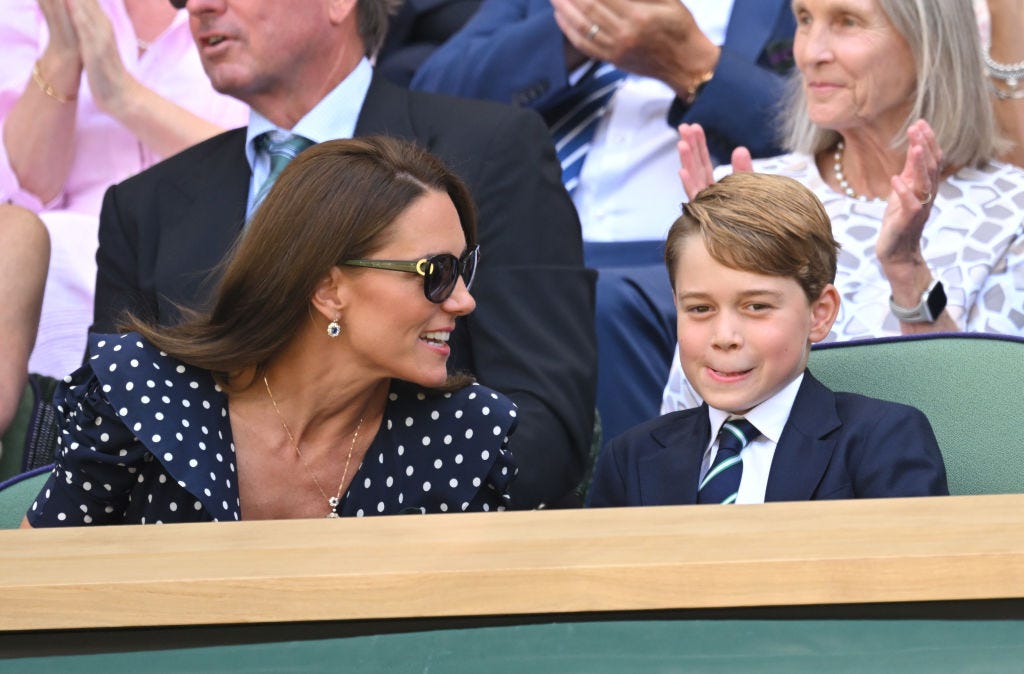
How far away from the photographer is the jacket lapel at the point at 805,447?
1.92 metres

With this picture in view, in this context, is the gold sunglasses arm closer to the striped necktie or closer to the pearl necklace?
the pearl necklace

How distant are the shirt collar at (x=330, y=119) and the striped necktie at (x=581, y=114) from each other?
59 cm

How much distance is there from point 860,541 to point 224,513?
1.07 m

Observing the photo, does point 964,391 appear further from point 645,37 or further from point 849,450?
point 645,37

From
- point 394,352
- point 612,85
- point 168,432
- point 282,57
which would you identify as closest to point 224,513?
point 168,432

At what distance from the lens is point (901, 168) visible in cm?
283

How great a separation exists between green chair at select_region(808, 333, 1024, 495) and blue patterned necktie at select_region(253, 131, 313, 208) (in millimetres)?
1243

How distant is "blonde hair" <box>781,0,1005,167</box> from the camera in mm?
2730

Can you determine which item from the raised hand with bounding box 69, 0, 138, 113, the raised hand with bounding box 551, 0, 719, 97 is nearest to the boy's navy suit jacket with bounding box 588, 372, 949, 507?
the raised hand with bounding box 551, 0, 719, 97

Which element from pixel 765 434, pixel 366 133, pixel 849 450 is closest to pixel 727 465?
pixel 765 434

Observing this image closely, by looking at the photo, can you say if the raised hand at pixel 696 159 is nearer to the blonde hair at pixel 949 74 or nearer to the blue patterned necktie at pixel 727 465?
the blonde hair at pixel 949 74

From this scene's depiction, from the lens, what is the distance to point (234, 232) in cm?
265

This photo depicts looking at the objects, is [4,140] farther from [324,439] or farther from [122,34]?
[324,439]

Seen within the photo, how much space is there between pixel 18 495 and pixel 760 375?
1.05 metres
